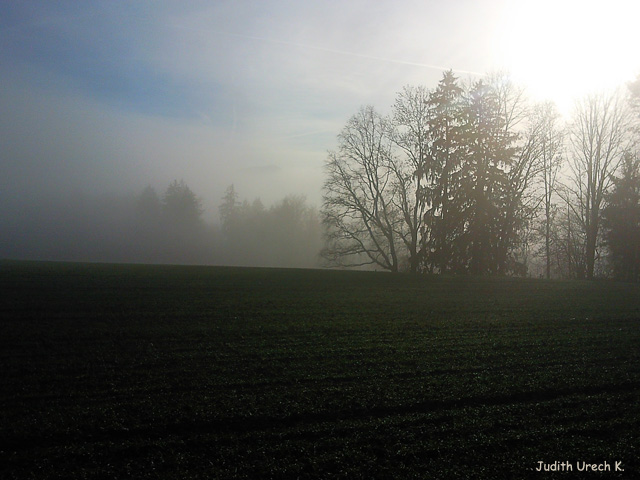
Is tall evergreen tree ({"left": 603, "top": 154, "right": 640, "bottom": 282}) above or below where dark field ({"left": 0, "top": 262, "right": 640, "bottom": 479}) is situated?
above

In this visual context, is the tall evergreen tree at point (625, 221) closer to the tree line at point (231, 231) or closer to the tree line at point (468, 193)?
the tree line at point (468, 193)

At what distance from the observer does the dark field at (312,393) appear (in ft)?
13.7

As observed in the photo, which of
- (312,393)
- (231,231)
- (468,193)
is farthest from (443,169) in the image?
(231,231)

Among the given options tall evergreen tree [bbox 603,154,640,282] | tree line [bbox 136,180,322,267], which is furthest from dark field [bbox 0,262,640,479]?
tree line [bbox 136,180,322,267]

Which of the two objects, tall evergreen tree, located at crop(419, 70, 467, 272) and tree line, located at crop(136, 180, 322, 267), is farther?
tree line, located at crop(136, 180, 322, 267)

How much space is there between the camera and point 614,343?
877cm

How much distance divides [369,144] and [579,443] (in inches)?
1234

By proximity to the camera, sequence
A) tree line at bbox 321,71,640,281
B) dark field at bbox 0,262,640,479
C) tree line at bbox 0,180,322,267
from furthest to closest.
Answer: tree line at bbox 0,180,322,267, tree line at bbox 321,71,640,281, dark field at bbox 0,262,640,479

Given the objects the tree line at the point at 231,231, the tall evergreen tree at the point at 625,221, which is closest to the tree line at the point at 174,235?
the tree line at the point at 231,231

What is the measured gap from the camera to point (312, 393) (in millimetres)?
5809

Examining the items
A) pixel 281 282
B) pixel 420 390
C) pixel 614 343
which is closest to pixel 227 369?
pixel 420 390

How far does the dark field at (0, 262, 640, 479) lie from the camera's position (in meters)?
4.17

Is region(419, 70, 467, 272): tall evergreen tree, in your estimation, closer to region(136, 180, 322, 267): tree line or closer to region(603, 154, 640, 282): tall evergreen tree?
region(603, 154, 640, 282): tall evergreen tree

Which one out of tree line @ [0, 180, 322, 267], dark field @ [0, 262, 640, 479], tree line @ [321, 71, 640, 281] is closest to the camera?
dark field @ [0, 262, 640, 479]
